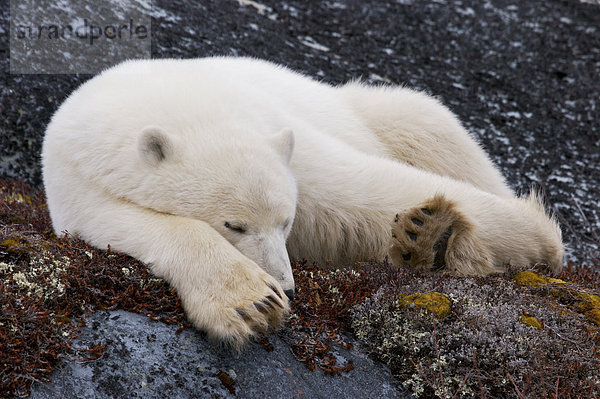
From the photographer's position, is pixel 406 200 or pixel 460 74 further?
pixel 460 74

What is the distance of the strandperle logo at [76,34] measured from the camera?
8328 millimetres

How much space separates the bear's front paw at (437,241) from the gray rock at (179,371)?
106 cm

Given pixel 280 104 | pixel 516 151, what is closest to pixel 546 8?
pixel 516 151

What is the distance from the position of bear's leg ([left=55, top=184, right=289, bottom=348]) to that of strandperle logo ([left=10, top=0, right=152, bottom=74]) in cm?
523

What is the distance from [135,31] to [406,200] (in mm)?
6284

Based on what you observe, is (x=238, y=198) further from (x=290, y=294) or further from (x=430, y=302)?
(x=430, y=302)

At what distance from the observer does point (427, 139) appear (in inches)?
235

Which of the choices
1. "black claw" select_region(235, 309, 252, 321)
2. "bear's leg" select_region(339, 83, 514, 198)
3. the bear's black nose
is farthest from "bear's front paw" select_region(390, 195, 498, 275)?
"bear's leg" select_region(339, 83, 514, 198)

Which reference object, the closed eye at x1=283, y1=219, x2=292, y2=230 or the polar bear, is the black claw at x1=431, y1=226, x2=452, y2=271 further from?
the closed eye at x1=283, y1=219, x2=292, y2=230

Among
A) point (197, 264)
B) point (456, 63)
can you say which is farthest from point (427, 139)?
point (456, 63)

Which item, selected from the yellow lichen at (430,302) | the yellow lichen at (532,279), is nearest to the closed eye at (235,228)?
the yellow lichen at (430,302)

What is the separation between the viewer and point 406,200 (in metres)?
4.41

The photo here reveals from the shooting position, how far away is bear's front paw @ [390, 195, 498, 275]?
4027mm

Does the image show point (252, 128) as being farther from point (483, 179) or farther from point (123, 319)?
point (483, 179)
